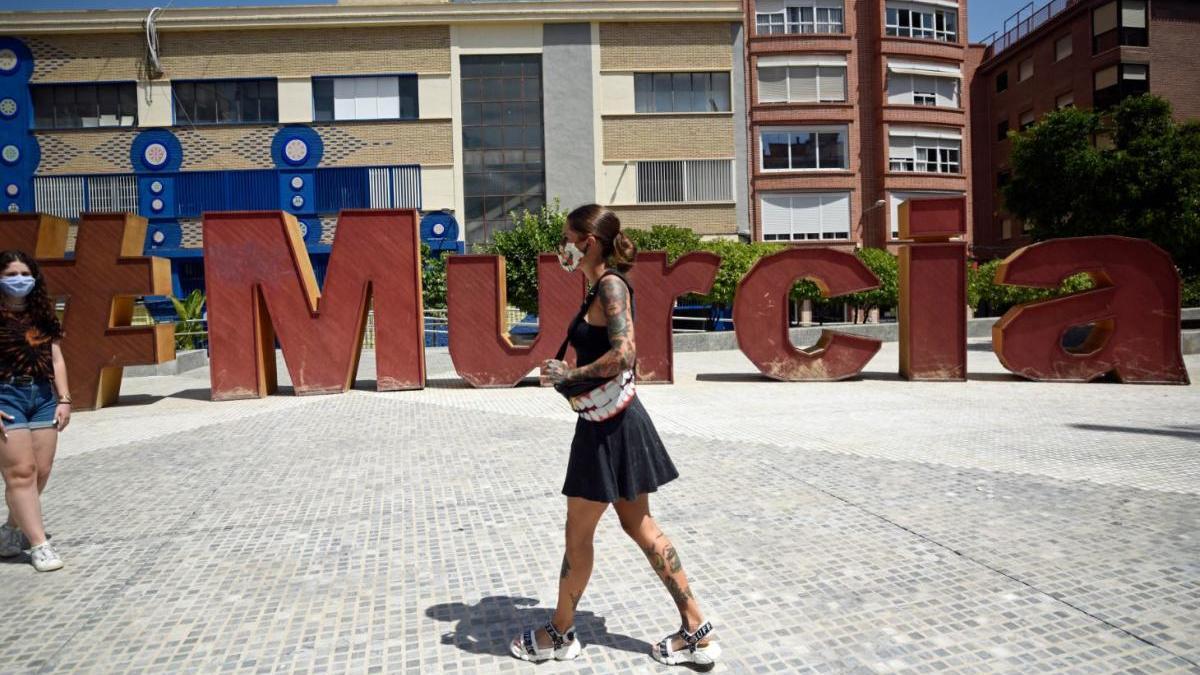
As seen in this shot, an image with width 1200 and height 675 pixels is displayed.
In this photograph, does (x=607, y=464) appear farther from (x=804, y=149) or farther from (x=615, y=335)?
(x=804, y=149)

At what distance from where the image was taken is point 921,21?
35875mm

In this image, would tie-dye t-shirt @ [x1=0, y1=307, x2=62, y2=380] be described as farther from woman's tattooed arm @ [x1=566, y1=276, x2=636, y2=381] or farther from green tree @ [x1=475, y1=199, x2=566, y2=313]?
green tree @ [x1=475, y1=199, x2=566, y2=313]

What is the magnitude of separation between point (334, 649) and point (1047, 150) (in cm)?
2058

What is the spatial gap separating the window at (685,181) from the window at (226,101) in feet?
48.5

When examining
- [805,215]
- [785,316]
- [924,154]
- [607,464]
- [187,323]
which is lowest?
[607,464]

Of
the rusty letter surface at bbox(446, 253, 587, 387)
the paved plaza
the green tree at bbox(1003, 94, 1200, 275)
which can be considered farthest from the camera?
the green tree at bbox(1003, 94, 1200, 275)

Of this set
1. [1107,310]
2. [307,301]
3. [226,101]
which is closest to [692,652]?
[307,301]

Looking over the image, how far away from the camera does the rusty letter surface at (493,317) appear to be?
1220 centimetres

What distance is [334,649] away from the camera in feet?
10.8

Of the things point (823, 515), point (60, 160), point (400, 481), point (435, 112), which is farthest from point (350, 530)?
point (60, 160)

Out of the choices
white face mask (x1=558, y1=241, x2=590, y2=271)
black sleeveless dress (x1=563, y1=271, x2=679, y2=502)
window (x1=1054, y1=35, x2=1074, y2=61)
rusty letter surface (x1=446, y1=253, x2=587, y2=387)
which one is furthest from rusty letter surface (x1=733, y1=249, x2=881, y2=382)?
window (x1=1054, y1=35, x2=1074, y2=61)

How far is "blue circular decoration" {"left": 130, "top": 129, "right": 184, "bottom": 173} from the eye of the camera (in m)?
29.9

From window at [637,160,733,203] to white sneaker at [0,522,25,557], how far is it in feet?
89.2

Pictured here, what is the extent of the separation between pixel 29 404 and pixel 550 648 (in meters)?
3.51
